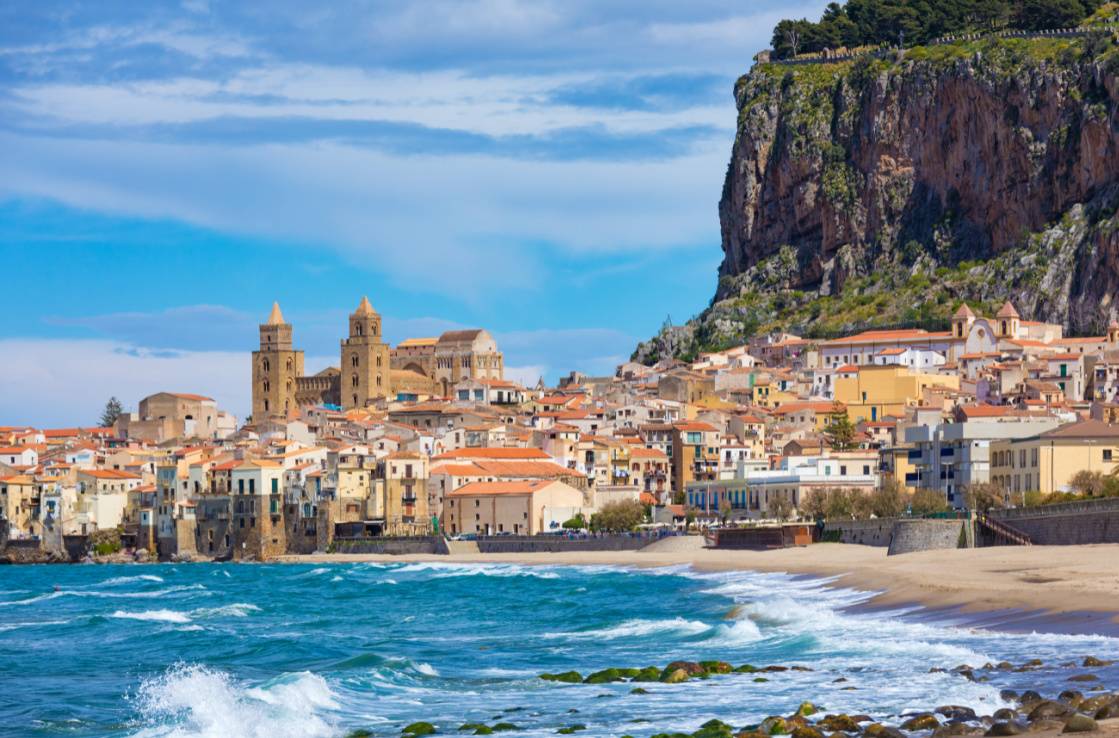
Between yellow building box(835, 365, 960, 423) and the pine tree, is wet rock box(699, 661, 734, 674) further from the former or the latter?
yellow building box(835, 365, 960, 423)

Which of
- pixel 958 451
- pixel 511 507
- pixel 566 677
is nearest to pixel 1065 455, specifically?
pixel 958 451

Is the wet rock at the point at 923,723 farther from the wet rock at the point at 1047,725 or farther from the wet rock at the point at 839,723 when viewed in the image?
the wet rock at the point at 1047,725

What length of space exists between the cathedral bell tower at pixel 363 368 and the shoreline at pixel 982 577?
308 feet

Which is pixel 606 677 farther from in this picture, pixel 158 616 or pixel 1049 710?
pixel 158 616

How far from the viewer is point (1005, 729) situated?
2909 cm

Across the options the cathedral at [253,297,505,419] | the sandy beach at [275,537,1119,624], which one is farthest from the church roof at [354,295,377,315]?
the sandy beach at [275,537,1119,624]

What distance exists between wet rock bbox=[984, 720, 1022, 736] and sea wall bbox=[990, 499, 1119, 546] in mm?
31641

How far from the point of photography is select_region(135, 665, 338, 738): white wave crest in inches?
1410

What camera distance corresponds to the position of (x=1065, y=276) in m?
157

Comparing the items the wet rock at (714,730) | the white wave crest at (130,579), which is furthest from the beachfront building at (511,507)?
the wet rock at (714,730)

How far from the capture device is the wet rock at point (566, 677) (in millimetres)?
41412

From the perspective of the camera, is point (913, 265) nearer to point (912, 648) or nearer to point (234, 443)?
point (234, 443)

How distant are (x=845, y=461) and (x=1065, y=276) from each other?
58658 mm

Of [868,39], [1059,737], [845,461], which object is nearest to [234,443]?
[845,461]
